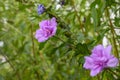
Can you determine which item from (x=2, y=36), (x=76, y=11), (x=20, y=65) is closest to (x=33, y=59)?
(x=20, y=65)

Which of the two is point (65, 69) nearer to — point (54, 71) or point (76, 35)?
point (54, 71)

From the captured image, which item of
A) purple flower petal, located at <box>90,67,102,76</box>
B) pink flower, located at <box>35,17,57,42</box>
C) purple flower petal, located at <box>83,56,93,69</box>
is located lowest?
purple flower petal, located at <box>90,67,102,76</box>

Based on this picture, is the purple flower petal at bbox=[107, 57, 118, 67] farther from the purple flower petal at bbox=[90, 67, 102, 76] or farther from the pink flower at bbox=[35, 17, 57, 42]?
the pink flower at bbox=[35, 17, 57, 42]

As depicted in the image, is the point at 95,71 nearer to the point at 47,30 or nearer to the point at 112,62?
the point at 112,62

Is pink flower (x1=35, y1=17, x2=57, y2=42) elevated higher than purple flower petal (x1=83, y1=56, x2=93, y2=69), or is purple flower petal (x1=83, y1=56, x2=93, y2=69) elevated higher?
pink flower (x1=35, y1=17, x2=57, y2=42)

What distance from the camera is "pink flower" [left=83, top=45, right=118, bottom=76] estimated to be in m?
1.00

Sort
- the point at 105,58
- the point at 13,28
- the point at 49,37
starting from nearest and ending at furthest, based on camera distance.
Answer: the point at 105,58
the point at 49,37
the point at 13,28

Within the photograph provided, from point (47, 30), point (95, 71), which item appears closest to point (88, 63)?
point (95, 71)

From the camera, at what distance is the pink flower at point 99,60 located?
3.28 ft

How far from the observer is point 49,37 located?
118 centimetres

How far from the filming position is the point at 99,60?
39.8 inches

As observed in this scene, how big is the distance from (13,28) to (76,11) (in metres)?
0.69

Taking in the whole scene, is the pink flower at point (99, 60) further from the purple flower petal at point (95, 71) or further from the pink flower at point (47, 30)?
the pink flower at point (47, 30)

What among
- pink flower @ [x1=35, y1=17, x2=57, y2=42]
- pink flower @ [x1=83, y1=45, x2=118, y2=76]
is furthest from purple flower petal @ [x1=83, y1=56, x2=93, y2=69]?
pink flower @ [x1=35, y1=17, x2=57, y2=42]
